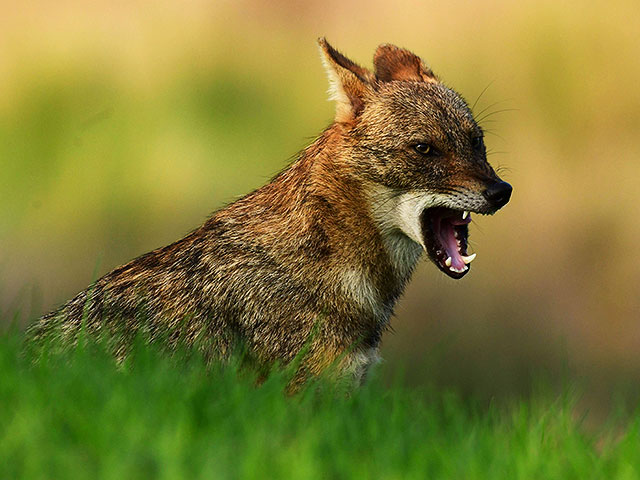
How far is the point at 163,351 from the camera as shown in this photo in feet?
19.9

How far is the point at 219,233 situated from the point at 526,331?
26.4ft

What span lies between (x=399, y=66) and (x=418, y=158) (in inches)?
45.6

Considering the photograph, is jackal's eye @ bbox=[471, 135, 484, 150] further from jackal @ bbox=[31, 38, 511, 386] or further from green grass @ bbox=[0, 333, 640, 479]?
green grass @ bbox=[0, 333, 640, 479]

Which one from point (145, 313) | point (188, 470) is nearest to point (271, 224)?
point (145, 313)

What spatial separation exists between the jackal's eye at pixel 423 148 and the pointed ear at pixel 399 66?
0.86 metres

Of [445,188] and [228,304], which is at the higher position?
[445,188]

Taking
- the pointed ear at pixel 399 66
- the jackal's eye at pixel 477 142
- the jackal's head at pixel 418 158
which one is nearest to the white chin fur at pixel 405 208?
the jackal's head at pixel 418 158

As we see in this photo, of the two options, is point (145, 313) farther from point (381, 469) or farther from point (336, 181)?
point (381, 469)

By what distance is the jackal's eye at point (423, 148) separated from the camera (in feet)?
21.6

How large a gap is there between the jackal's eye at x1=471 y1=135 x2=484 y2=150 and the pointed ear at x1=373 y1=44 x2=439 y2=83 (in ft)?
2.11

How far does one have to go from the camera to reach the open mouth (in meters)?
6.46

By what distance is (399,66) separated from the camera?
7453mm

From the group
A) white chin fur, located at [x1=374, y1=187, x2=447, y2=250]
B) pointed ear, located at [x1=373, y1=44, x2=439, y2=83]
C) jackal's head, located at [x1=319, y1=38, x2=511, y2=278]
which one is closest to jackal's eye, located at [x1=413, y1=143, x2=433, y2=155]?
jackal's head, located at [x1=319, y1=38, x2=511, y2=278]

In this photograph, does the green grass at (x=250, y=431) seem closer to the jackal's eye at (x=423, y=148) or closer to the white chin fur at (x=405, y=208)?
the white chin fur at (x=405, y=208)
